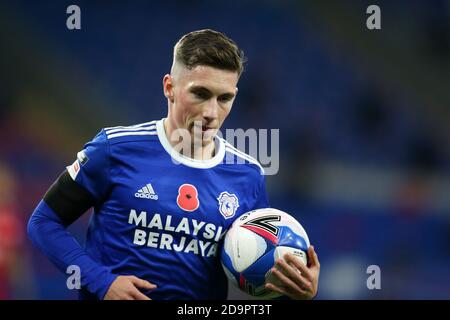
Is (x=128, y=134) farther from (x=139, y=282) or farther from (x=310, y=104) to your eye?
(x=310, y=104)

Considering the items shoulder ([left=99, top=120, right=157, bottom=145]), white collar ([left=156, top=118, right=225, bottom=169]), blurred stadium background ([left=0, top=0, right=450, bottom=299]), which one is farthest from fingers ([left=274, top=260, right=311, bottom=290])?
blurred stadium background ([left=0, top=0, right=450, bottom=299])

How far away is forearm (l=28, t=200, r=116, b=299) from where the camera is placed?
3205 millimetres

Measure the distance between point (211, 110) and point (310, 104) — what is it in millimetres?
8818

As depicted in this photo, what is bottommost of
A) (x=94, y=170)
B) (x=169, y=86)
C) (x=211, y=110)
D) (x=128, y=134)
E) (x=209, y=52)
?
(x=94, y=170)

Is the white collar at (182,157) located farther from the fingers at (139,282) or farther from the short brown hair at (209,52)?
the fingers at (139,282)

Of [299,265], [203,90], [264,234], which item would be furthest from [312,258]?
[203,90]

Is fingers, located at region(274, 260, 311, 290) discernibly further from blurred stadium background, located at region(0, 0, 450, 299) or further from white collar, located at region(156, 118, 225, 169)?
blurred stadium background, located at region(0, 0, 450, 299)

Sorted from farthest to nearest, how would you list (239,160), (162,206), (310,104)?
(310,104)
(239,160)
(162,206)

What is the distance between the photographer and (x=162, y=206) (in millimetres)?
3373

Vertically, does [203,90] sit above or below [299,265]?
above

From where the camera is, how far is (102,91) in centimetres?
1149

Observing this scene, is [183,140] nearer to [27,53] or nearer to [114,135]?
[114,135]
